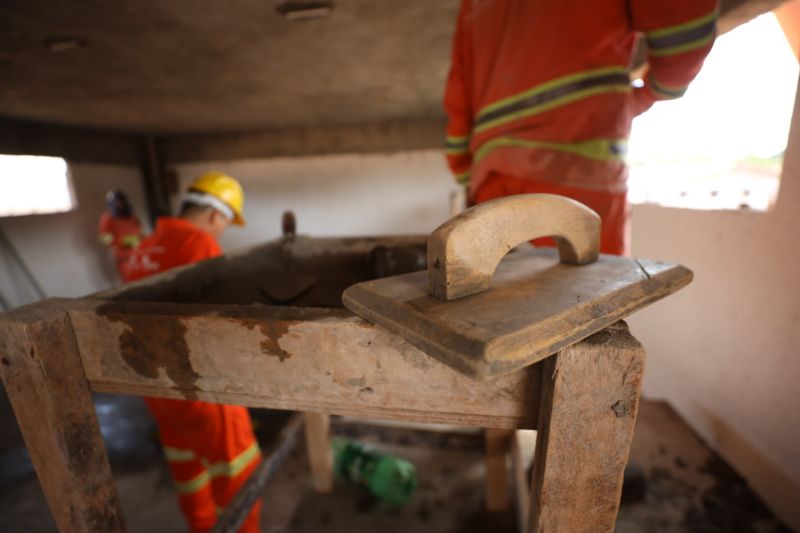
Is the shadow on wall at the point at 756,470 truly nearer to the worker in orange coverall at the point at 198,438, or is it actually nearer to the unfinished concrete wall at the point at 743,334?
the unfinished concrete wall at the point at 743,334

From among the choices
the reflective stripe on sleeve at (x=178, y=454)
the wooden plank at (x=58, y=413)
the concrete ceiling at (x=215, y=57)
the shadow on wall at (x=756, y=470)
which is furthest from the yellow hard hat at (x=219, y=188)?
the shadow on wall at (x=756, y=470)

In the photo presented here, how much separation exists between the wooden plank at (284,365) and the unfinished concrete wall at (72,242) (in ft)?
16.9

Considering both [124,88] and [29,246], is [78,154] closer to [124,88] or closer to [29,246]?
[29,246]

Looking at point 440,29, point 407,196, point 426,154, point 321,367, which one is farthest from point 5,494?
point 426,154

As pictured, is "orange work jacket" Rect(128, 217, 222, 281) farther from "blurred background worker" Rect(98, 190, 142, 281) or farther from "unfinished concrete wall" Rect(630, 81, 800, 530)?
"blurred background worker" Rect(98, 190, 142, 281)

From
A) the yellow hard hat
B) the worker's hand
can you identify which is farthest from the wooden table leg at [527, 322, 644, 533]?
the yellow hard hat

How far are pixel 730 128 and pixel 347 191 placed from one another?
450cm

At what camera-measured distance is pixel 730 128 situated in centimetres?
182

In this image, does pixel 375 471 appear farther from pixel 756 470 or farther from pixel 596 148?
pixel 596 148

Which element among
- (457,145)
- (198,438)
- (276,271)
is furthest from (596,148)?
(198,438)

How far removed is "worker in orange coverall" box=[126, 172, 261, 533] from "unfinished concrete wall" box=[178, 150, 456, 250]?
147 inches

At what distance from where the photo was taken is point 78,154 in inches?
187

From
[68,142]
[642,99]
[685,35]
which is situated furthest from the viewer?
[68,142]

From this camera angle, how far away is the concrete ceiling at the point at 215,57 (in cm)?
171
